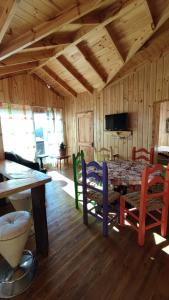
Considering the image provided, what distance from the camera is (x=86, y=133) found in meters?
5.51

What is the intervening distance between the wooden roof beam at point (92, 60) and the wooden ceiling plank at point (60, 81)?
1350 mm

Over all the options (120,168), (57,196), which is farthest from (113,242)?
(57,196)

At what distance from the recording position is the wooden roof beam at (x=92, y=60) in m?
3.49

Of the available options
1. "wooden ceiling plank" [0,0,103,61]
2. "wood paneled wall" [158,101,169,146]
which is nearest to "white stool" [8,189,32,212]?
"wooden ceiling plank" [0,0,103,61]

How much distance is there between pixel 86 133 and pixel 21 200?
3.78 metres

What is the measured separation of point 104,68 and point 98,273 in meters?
4.23

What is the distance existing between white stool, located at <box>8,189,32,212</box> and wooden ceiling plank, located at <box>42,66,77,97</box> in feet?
12.5

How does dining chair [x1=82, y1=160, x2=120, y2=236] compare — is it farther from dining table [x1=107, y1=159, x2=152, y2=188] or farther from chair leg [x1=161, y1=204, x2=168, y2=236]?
chair leg [x1=161, y1=204, x2=168, y2=236]

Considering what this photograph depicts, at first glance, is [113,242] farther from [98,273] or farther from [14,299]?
[14,299]

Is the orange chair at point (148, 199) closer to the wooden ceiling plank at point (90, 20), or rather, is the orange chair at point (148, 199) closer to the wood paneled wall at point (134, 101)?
the wood paneled wall at point (134, 101)

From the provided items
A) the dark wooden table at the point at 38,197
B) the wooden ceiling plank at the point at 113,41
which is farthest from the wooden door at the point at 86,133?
the dark wooden table at the point at 38,197

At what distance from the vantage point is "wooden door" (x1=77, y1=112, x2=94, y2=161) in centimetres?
534

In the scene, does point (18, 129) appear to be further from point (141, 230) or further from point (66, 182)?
point (141, 230)

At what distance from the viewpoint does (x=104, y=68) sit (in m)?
4.12
